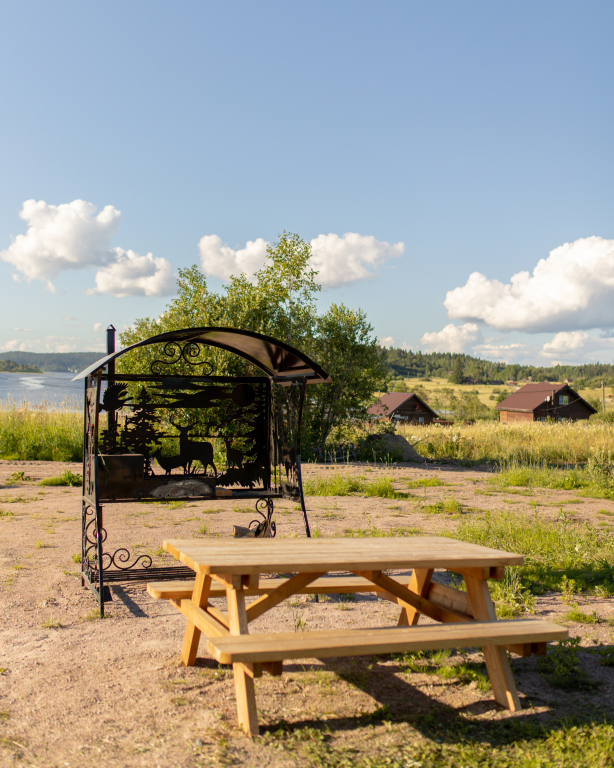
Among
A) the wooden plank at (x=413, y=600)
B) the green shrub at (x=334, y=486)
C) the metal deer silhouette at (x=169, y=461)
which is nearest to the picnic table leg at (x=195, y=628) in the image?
the wooden plank at (x=413, y=600)

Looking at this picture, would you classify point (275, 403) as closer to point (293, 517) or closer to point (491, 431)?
point (293, 517)

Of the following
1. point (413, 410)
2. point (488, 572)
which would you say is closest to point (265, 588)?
point (488, 572)

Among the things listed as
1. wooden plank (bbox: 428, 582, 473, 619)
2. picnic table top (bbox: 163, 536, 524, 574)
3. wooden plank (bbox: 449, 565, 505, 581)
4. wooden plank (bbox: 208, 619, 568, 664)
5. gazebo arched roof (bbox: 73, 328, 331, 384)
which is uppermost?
gazebo arched roof (bbox: 73, 328, 331, 384)

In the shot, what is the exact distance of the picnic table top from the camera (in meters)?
2.62

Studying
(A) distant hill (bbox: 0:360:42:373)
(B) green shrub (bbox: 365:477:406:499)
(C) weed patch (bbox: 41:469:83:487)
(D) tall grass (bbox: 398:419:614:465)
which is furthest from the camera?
(A) distant hill (bbox: 0:360:42:373)

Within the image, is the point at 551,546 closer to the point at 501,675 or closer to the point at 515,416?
the point at 501,675

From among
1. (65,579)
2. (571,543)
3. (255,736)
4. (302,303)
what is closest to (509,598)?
(571,543)

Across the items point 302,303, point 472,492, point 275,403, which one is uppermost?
point 302,303

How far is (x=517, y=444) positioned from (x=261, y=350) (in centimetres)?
1311

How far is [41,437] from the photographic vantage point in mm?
13086

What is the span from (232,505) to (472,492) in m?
3.93

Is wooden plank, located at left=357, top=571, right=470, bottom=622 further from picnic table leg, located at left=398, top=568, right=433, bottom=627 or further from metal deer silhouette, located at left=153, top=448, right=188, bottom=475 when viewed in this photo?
metal deer silhouette, located at left=153, top=448, right=188, bottom=475

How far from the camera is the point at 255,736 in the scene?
246 cm

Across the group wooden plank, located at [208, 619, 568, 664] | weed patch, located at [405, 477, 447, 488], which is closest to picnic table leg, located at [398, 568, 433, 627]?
wooden plank, located at [208, 619, 568, 664]
